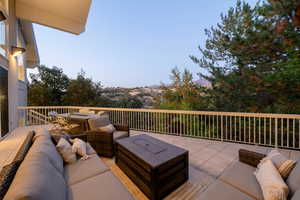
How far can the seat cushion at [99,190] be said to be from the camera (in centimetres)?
128

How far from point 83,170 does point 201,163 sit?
2.08 metres

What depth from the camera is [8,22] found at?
186 inches

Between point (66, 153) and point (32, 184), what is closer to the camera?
point (32, 184)

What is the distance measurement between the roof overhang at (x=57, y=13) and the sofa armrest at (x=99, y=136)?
4367mm

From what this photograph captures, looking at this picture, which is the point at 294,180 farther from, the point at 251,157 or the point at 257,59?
the point at 257,59

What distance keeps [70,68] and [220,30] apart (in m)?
10.6

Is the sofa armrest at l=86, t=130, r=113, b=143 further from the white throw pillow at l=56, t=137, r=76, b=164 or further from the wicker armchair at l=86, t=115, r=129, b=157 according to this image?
the white throw pillow at l=56, t=137, r=76, b=164

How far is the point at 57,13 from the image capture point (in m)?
5.59

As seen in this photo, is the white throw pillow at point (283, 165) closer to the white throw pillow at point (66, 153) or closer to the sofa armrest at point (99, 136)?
the white throw pillow at point (66, 153)

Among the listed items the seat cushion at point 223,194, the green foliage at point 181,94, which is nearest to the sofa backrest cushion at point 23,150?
the seat cushion at point 223,194

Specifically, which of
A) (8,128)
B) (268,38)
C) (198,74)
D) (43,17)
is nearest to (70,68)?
(43,17)

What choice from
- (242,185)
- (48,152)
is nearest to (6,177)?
(48,152)

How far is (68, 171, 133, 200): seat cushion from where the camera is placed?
128 cm

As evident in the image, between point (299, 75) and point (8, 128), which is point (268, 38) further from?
point (8, 128)
